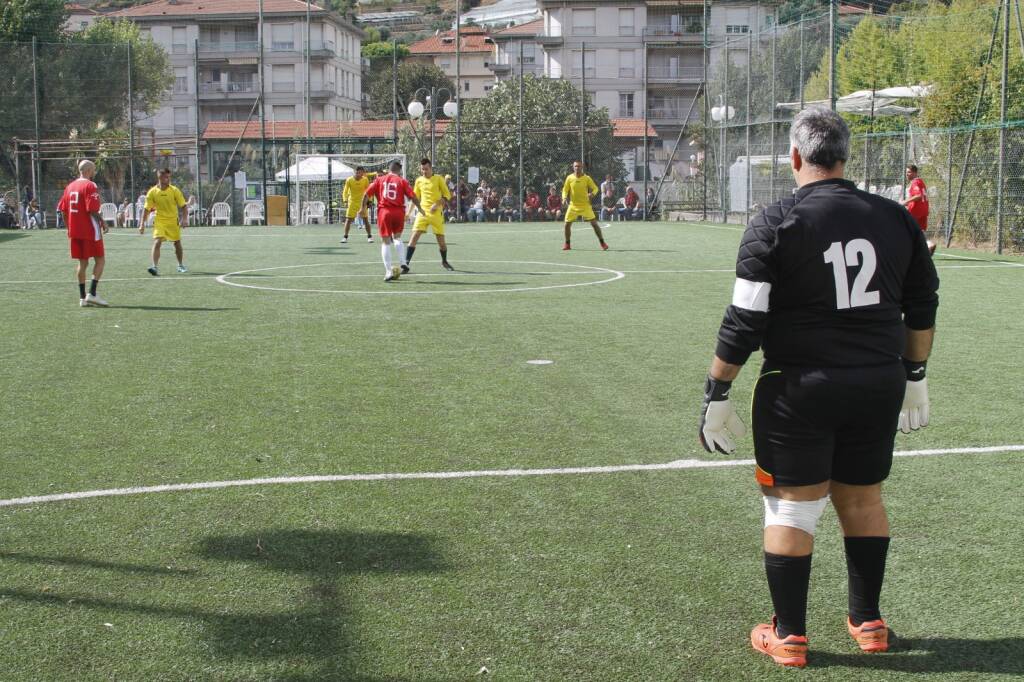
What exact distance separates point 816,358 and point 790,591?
0.82 metres

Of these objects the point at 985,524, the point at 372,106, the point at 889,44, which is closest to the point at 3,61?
the point at 889,44

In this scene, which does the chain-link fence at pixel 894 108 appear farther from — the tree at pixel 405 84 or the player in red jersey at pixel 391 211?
the tree at pixel 405 84

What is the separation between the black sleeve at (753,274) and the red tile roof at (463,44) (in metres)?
117

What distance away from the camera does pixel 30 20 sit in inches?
2376

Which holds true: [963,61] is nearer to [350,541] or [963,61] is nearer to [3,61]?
[350,541]

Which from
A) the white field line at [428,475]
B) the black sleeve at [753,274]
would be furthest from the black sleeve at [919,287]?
the white field line at [428,475]

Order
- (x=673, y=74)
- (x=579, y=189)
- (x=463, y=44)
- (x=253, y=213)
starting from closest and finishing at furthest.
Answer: (x=579, y=189)
(x=253, y=213)
(x=673, y=74)
(x=463, y=44)

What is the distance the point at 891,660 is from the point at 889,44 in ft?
119

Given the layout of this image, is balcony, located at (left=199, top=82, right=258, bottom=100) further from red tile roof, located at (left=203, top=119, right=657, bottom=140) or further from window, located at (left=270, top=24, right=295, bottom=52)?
red tile roof, located at (left=203, top=119, right=657, bottom=140)

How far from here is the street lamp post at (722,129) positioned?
127 feet

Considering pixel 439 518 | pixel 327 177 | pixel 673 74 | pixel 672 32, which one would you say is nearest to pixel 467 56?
pixel 672 32

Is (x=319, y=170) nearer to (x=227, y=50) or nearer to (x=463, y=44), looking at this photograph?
(x=227, y=50)

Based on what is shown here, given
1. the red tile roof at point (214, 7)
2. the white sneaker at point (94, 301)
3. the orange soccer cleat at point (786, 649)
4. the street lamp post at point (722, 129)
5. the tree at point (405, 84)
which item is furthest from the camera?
the tree at point (405, 84)

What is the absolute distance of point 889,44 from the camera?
3716 centimetres
